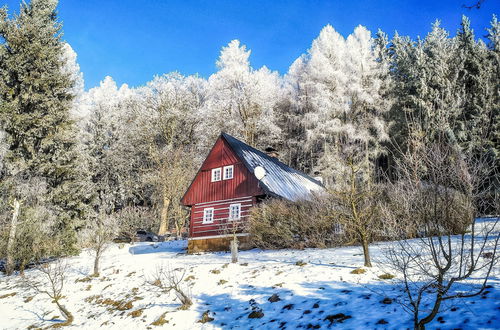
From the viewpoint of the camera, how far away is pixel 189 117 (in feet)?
119

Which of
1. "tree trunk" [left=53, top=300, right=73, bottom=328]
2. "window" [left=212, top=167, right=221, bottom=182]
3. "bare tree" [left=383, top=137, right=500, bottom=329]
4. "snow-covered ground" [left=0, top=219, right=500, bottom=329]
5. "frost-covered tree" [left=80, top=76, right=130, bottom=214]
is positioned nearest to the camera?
"bare tree" [left=383, top=137, right=500, bottom=329]

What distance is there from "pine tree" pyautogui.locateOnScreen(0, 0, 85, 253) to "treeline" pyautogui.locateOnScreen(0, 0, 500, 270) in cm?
7

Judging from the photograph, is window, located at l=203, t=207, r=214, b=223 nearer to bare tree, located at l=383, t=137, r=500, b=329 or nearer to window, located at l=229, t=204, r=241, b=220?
window, located at l=229, t=204, r=241, b=220

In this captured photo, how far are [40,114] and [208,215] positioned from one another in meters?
12.4

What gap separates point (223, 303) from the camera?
8.41 m

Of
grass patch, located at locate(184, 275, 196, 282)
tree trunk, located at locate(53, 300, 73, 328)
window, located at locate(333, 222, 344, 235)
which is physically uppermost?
window, located at locate(333, 222, 344, 235)

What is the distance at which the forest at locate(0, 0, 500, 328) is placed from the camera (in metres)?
17.6

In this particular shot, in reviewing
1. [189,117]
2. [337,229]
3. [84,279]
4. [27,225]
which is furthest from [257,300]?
[189,117]

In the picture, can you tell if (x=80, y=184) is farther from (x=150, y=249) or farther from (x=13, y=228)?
(x=150, y=249)

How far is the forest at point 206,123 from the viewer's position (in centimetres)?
1762

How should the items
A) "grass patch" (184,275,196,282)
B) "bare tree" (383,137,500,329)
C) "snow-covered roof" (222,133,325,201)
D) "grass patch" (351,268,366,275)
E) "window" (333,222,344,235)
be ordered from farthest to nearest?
"snow-covered roof" (222,133,325,201) < "window" (333,222,344,235) < "grass patch" (184,275,196,282) < "grass patch" (351,268,366,275) < "bare tree" (383,137,500,329)

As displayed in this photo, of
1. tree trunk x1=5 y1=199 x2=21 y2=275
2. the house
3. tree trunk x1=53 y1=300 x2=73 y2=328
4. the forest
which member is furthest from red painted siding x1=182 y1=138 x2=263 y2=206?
tree trunk x1=53 y1=300 x2=73 y2=328

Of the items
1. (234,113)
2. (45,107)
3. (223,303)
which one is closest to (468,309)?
(223,303)

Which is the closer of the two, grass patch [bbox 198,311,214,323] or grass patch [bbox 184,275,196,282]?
grass patch [bbox 198,311,214,323]
